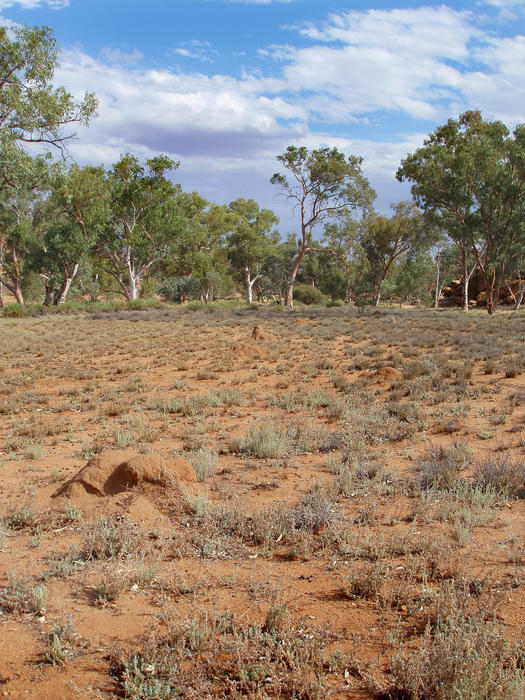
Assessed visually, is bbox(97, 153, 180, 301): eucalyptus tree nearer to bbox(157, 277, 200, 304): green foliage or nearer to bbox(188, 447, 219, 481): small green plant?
bbox(157, 277, 200, 304): green foliage

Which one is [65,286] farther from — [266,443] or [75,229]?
[266,443]

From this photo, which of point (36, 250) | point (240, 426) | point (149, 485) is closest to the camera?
point (149, 485)

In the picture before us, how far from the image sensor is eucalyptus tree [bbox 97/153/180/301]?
41406 mm

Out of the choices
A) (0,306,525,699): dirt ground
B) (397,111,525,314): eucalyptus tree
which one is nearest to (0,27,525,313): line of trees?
(397,111,525,314): eucalyptus tree

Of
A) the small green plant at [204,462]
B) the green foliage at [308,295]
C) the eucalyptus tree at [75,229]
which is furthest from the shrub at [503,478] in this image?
the green foliage at [308,295]

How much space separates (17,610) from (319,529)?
8.71 feet

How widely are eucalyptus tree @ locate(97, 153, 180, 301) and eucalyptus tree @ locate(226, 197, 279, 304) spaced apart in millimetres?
9894

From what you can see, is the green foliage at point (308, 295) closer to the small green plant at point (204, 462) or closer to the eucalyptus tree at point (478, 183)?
the eucalyptus tree at point (478, 183)

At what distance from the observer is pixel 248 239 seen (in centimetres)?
5319

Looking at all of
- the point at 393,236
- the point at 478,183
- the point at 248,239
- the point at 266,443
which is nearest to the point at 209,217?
the point at 248,239

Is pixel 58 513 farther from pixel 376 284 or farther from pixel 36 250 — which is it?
pixel 376 284

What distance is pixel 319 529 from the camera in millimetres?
4906

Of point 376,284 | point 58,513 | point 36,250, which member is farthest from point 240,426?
point 376,284

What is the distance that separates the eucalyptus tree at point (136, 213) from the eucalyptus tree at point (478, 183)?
19.2 meters
